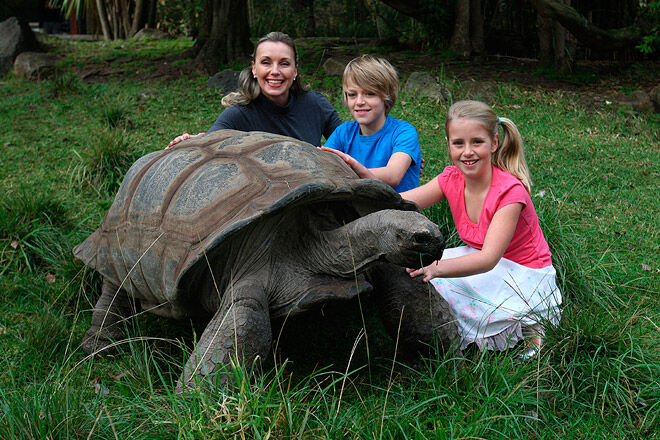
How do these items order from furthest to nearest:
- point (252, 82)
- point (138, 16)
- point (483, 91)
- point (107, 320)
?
point (138, 16), point (483, 91), point (252, 82), point (107, 320)

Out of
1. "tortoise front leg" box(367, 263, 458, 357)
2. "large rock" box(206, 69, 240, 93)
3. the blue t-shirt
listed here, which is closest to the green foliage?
"large rock" box(206, 69, 240, 93)

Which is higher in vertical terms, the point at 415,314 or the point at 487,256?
the point at 487,256

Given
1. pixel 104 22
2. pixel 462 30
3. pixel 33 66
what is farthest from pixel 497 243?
pixel 104 22

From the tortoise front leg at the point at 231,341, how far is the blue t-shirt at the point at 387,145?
54.7 inches

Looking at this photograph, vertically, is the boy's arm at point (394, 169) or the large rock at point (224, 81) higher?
the large rock at point (224, 81)

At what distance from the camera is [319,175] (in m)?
2.39

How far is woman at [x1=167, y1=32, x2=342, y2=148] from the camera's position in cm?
360

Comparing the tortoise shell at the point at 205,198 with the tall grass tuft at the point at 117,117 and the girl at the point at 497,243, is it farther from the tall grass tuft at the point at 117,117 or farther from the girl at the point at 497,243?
the tall grass tuft at the point at 117,117

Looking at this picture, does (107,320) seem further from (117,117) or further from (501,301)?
(117,117)

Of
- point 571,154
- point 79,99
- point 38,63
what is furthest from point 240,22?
point 571,154

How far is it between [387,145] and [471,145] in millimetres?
750

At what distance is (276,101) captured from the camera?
12.4ft

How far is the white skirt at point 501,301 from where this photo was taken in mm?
2590

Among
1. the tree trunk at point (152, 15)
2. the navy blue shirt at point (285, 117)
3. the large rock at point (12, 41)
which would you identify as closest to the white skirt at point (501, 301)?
the navy blue shirt at point (285, 117)
